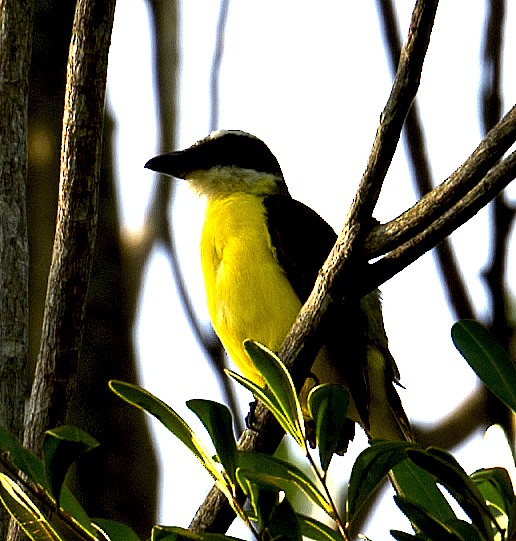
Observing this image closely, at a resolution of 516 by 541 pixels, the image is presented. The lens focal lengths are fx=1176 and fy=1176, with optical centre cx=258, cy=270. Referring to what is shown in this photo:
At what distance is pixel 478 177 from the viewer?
5.55ft

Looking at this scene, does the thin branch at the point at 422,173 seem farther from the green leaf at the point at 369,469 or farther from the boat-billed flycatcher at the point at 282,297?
the green leaf at the point at 369,469

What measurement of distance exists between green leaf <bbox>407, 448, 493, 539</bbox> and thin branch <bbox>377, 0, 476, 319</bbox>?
6.82 feet

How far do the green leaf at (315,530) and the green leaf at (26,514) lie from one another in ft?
0.93

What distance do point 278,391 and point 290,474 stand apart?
4.1 inches

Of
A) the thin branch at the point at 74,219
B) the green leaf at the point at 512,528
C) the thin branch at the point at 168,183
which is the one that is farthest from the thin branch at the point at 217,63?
the green leaf at the point at 512,528

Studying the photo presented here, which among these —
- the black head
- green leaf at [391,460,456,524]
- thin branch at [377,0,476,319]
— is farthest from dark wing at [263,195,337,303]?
green leaf at [391,460,456,524]

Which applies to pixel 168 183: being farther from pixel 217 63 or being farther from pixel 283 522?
pixel 283 522

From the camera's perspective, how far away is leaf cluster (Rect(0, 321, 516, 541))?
1.29 m

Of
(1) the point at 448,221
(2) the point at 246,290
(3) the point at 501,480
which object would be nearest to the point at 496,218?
(2) the point at 246,290

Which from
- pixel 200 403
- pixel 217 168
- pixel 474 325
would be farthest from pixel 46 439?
pixel 217 168

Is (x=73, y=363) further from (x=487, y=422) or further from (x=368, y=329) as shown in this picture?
(x=487, y=422)

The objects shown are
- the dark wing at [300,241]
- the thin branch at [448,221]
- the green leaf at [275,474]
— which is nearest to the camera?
the green leaf at [275,474]

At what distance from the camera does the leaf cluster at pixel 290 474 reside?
1.29m

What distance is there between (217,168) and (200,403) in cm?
279
